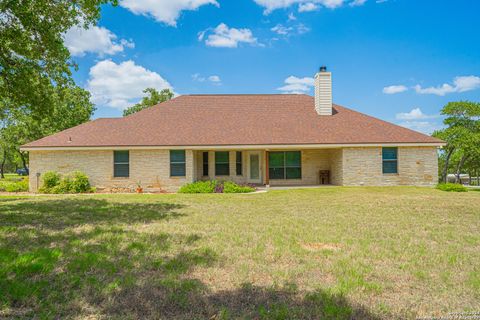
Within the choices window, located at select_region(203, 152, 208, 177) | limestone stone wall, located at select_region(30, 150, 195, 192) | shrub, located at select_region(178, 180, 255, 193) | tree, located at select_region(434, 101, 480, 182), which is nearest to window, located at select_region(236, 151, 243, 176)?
window, located at select_region(203, 152, 208, 177)

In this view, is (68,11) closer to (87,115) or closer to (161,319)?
(161,319)

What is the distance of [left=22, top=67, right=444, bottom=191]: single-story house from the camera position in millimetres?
18859

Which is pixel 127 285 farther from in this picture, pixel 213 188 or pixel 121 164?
pixel 121 164

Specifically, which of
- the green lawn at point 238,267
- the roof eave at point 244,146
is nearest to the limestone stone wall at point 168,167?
the roof eave at point 244,146

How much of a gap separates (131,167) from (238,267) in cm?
1531

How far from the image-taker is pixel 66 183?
18031mm

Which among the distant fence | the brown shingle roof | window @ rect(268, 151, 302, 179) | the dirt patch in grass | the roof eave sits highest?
the brown shingle roof

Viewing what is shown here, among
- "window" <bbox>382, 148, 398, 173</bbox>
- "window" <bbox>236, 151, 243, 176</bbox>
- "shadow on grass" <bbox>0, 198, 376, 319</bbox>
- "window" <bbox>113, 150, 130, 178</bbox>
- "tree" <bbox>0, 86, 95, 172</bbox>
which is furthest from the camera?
"tree" <bbox>0, 86, 95, 172</bbox>

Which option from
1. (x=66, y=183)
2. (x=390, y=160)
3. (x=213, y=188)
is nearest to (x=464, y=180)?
(x=390, y=160)

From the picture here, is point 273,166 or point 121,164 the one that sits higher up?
point 121,164

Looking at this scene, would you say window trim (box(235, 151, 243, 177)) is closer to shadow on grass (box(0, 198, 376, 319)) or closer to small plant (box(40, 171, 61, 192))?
small plant (box(40, 171, 61, 192))

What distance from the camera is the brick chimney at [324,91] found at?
22.1m

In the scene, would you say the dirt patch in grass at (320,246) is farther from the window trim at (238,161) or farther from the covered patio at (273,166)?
the window trim at (238,161)

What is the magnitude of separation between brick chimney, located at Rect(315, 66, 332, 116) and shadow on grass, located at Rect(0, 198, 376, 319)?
693 inches
